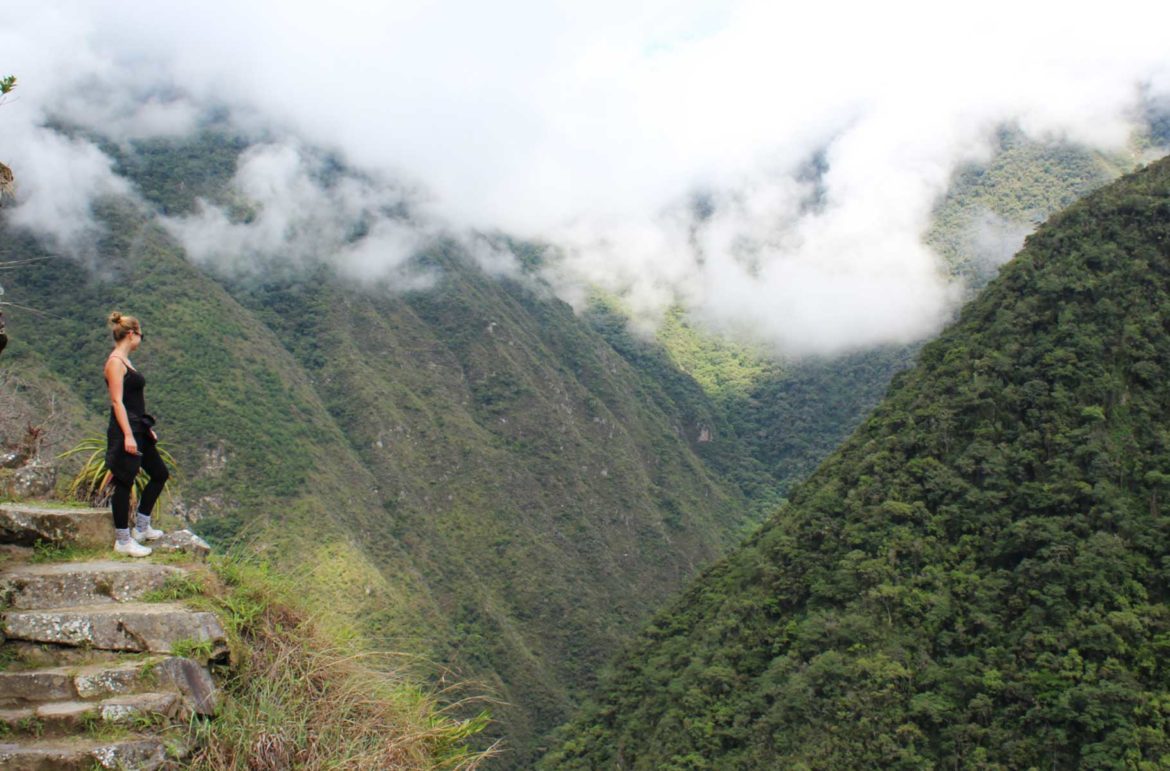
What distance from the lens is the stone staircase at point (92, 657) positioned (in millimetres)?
6152

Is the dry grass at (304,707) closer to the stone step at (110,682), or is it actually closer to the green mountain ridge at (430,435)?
the stone step at (110,682)

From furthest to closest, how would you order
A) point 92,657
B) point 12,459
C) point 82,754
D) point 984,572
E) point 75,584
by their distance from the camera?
point 984,572
point 12,459
point 75,584
point 92,657
point 82,754

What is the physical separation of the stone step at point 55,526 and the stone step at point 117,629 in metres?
1.29

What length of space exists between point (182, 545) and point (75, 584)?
1.46 m

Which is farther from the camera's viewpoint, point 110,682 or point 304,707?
point 304,707

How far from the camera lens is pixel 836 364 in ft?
644

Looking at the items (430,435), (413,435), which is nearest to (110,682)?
(413,435)

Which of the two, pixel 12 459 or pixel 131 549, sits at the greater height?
pixel 12 459

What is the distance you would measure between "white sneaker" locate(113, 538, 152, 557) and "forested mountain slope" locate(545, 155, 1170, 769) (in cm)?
3462

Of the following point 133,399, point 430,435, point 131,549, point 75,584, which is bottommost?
point 75,584

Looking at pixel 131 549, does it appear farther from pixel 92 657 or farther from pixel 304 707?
pixel 304 707

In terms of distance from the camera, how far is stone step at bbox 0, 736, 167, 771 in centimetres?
593

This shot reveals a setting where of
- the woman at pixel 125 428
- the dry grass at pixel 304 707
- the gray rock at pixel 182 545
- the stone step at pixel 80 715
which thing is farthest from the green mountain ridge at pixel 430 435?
Result: the stone step at pixel 80 715

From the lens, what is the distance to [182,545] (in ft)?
29.2
